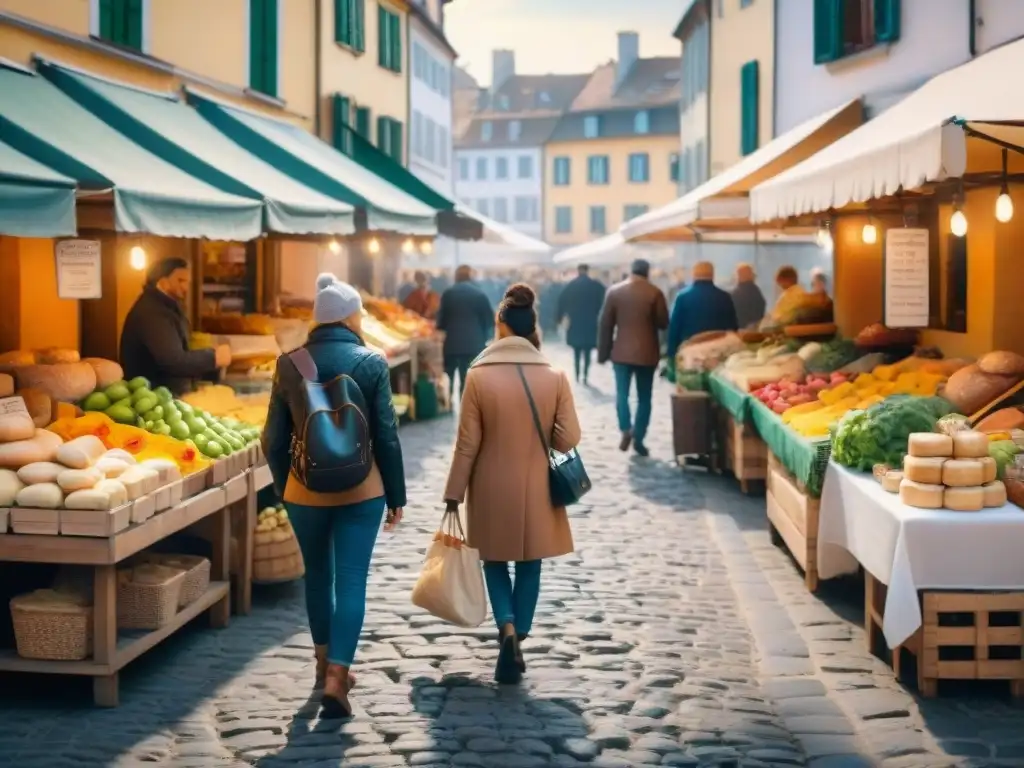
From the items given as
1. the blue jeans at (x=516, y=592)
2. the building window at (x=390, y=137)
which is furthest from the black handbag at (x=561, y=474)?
the building window at (x=390, y=137)

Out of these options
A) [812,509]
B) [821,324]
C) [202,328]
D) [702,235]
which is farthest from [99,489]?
[702,235]

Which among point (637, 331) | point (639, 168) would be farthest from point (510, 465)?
point (639, 168)

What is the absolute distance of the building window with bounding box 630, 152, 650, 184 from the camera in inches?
3051

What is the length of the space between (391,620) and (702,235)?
43.0 feet

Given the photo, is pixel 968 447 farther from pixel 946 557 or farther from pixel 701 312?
pixel 701 312

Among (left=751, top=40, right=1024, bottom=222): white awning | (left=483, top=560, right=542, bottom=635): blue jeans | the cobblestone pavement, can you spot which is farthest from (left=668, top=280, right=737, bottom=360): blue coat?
(left=483, top=560, right=542, bottom=635): blue jeans

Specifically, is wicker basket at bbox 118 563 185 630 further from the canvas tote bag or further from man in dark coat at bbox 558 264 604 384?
man in dark coat at bbox 558 264 604 384

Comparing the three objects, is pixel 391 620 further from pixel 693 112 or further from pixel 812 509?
pixel 693 112

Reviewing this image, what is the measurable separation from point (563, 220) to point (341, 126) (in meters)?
57.7

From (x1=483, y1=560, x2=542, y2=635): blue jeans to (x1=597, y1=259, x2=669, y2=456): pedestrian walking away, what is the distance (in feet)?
28.1

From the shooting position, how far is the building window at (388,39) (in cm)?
2878

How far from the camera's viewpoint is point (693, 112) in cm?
4041

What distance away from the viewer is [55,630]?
687 cm

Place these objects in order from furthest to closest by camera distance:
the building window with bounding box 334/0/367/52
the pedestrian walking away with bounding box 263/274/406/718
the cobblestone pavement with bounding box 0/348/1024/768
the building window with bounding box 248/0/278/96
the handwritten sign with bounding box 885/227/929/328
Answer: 1. the building window with bounding box 334/0/367/52
2. the building window with bounding box 248/0/278/96
3. the handwritten sign with bounding box 885/227/929/328
4. the pedestrian walking away with bounding box 263/274/406/718
5. the cobblestone pavement with bounding box 0/348/1024/768
